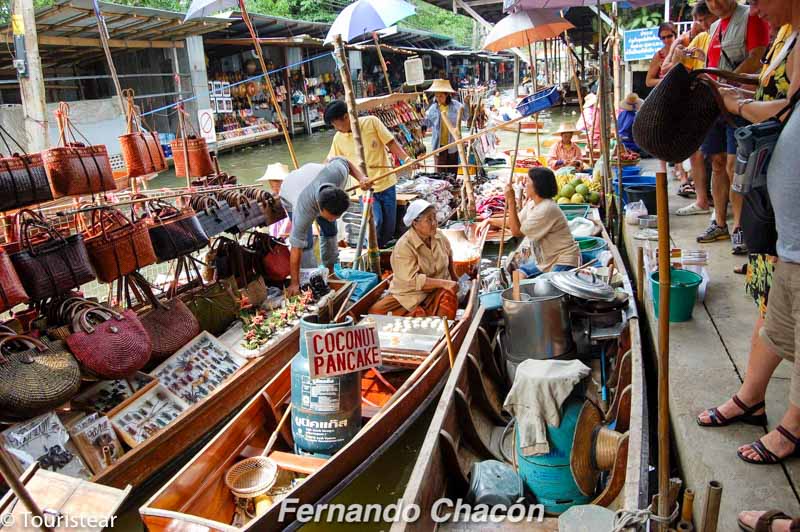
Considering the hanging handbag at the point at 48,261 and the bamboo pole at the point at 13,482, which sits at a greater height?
the hanging handbag at the point at 48,261

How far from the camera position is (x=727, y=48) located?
4453 mm

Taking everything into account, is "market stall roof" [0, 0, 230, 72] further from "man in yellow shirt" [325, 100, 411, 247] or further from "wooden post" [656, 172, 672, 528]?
"wooden post" [656, 172, 672, 528]

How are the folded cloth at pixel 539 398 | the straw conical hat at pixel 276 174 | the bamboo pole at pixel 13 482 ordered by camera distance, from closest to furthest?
the bamboo pole at pixel 13 482
the folded cloth at pixel 539 398
the straw conical hat at pixel 276 174

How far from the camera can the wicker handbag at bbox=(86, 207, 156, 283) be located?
443 centimetres

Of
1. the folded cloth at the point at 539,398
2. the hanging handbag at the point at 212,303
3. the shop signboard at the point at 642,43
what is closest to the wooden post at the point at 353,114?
the hanging handbag at the point at 212,303

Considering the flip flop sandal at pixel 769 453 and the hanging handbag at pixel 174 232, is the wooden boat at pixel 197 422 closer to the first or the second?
the hanging handbag at pixel 174 232

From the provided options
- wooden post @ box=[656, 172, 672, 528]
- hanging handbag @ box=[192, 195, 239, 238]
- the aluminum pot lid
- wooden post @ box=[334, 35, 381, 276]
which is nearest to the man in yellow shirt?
wooden post @ box=[334, 35, 381, 276]

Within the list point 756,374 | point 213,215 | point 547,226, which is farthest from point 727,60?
point 213,215

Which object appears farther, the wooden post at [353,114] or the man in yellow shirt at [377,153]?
the man in yellow shirt at [377,153]

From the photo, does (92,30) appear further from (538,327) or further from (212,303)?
(538,327)

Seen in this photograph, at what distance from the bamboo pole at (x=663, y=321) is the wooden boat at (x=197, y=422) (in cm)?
302

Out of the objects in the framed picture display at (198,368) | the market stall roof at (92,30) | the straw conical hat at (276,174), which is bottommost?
the framed picture display at (198,368)

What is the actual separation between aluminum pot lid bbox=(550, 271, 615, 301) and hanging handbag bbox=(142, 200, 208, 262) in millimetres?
2801

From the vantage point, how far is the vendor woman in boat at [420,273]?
16.9ft
